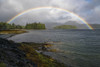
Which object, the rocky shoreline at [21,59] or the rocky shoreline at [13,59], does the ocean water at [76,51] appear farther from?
the rocky shoreline at [13,59]

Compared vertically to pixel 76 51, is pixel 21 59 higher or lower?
higher

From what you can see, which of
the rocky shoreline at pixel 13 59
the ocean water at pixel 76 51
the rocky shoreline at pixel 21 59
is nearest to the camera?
the rocky shoreline at pixel 13 59

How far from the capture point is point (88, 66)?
13297 mm

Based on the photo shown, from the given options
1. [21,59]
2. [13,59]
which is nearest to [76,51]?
[21,59]

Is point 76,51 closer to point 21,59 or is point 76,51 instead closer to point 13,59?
point 21,59

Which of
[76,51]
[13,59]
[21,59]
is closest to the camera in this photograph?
[13,59]

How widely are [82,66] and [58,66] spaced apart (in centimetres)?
446

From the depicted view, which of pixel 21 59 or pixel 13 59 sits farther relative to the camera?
pixel 21 59

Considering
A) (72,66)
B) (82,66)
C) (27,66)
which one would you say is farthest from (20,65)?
(82,66)

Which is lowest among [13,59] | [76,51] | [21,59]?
[76,51]

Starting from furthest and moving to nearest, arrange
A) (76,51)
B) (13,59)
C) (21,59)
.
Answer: (76,51) < (21,59) < (13,59)

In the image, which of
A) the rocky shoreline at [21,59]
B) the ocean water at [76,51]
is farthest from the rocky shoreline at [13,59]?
the ocean water at [76,51]

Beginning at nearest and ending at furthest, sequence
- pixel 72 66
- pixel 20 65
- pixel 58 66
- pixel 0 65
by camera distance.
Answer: pixel 0 65 → pixel 20 65 → pixel 58 66 → pixel 72 66

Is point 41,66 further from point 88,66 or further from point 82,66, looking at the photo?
point 88,66
